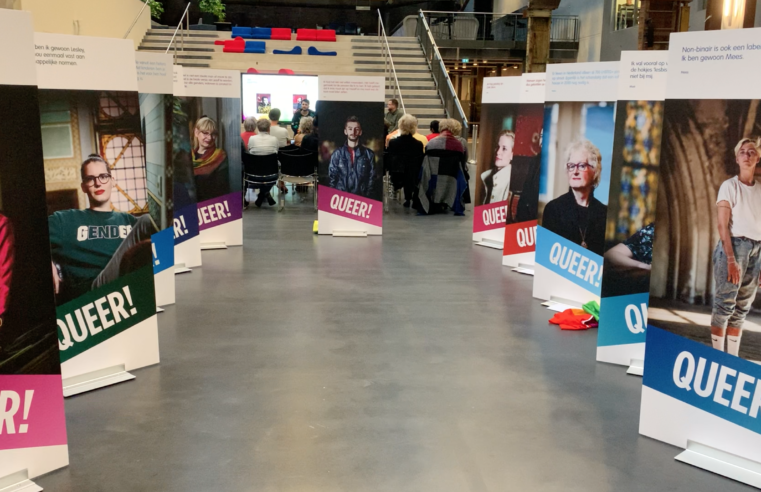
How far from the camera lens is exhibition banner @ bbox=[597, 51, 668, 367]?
3682 millimetres

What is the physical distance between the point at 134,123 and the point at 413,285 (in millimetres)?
2576

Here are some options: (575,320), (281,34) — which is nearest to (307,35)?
(281,34)

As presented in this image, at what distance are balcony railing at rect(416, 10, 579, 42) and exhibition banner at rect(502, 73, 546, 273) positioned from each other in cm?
1447

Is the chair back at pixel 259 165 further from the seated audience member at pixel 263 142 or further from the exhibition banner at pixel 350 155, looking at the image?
the exhibition banner at pixel 350 155

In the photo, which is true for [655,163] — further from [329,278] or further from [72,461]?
[72,461]

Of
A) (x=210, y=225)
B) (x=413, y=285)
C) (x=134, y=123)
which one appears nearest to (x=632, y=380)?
(x=413, y=285)

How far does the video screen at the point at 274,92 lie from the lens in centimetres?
1439

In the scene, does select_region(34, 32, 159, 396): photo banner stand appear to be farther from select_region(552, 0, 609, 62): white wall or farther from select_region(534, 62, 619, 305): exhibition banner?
select_region(552, 0, 609, 62): white wall

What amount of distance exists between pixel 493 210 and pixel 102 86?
177 inches

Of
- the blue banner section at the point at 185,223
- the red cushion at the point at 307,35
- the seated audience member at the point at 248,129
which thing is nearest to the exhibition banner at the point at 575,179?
the blue banner section at the point at 185,223

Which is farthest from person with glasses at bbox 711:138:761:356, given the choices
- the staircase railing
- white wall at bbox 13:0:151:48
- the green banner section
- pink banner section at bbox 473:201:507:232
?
white wall at bbox 13:0:151:48

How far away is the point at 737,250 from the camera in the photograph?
8.57 ft

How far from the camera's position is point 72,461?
261 cm

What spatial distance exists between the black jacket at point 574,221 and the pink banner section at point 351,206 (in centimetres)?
281
